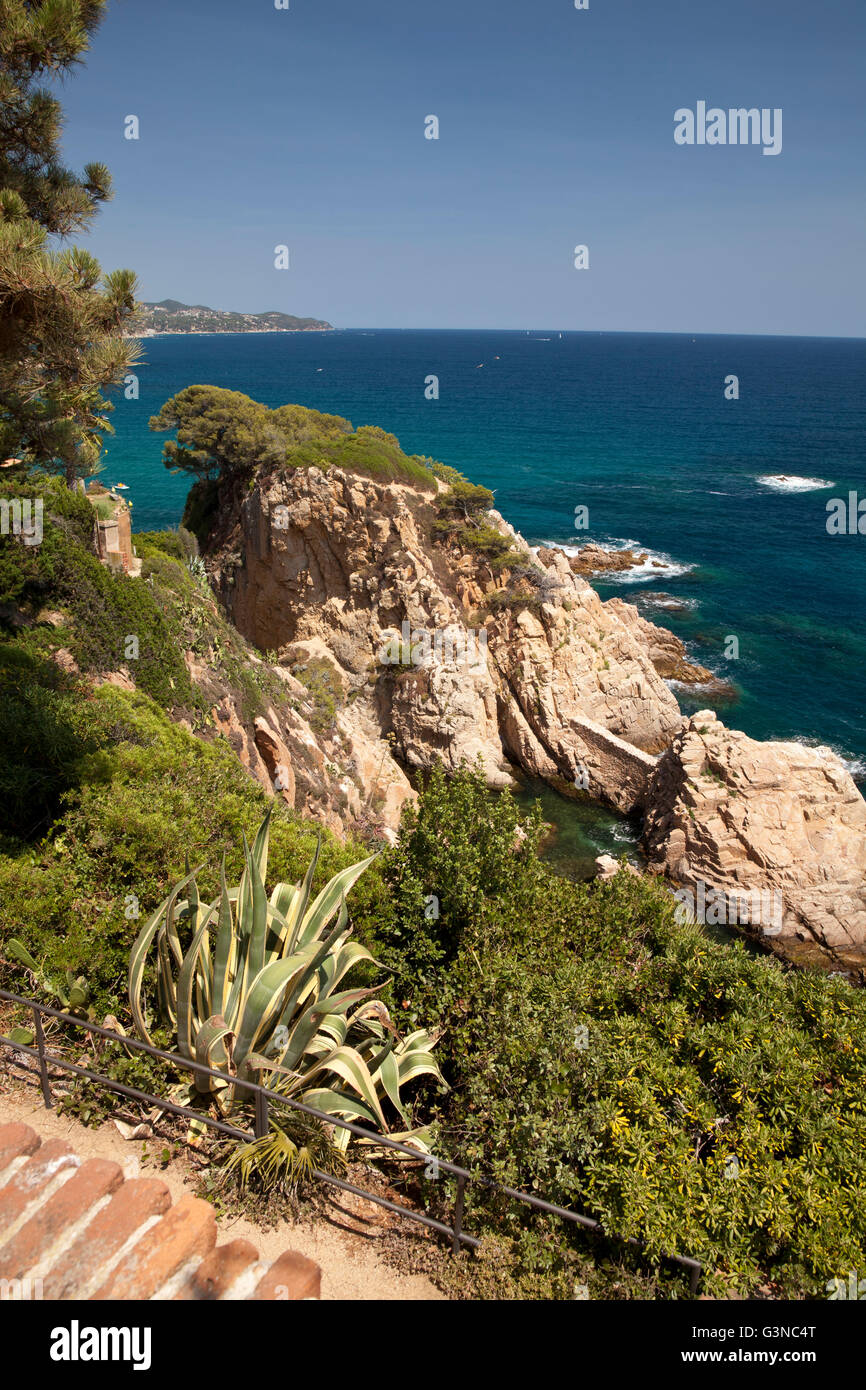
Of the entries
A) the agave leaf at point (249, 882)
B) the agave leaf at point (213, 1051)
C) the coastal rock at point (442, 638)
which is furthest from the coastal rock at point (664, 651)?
the agave leaf at point (213, 1051)

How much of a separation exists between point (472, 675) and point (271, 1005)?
20533mm

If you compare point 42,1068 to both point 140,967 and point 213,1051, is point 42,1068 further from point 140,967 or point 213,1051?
point 213,1051

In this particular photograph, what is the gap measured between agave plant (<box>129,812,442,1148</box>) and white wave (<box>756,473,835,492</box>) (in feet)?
212

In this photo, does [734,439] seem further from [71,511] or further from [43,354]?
[43,354]

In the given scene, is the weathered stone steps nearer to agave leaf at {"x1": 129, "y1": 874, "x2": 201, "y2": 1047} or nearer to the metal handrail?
the metal handrail

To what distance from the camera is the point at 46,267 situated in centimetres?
488

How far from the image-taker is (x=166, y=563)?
1733 cm

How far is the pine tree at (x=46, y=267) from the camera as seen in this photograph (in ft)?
16.0

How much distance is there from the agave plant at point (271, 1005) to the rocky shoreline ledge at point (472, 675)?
1388 cm

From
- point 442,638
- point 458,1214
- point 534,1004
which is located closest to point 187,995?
point 458,1214

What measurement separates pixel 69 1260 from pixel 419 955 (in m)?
3.99

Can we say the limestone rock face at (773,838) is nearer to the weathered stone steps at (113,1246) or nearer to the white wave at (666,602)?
the white wave at (666,602)
